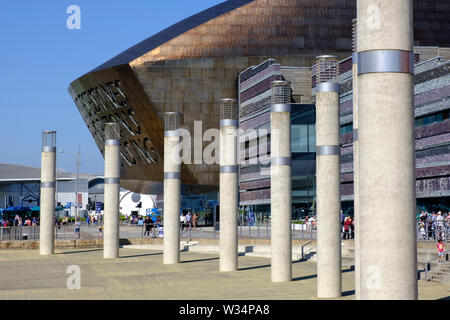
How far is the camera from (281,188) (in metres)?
22.4

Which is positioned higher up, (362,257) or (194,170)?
(194,170)

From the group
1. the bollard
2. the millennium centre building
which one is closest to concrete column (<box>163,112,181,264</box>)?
the bollard

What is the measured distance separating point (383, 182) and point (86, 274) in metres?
18.4

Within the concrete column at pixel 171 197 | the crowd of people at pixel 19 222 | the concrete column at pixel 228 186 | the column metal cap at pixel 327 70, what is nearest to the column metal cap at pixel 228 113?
the concrete column at pixel 228 186

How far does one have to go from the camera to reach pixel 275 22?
193 feet

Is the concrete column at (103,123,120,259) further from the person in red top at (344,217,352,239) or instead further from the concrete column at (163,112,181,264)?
the person in red top at (344,217,352,239)

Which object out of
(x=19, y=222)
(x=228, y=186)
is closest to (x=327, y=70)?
(x=228, y=186)

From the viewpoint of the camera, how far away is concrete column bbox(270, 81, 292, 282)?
22.4m

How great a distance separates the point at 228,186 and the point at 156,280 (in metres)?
4.77

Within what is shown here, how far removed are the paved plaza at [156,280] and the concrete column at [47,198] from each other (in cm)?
226

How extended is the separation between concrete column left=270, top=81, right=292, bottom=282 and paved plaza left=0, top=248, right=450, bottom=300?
0.70m

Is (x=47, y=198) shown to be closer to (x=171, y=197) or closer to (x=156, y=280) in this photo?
(x=171, y=197)
